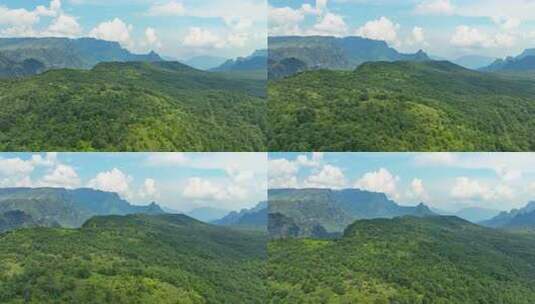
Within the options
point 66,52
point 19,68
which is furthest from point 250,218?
point 19,68

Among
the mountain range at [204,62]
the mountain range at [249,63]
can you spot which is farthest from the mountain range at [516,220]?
the mountain range at [204,62]

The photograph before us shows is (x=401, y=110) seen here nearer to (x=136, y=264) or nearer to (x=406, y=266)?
(x=406, y=266)

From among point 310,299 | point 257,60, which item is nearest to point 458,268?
point 310,299

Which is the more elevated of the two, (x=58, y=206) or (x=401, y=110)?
(x=401, y=110)

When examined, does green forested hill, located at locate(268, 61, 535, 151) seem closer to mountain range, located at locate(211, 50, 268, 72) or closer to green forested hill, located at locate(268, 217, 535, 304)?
mountain range, located at locate(211, 50, 268, 72)

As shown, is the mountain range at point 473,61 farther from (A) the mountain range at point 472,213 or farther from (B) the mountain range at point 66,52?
(B) the mountain range at point 66,52
